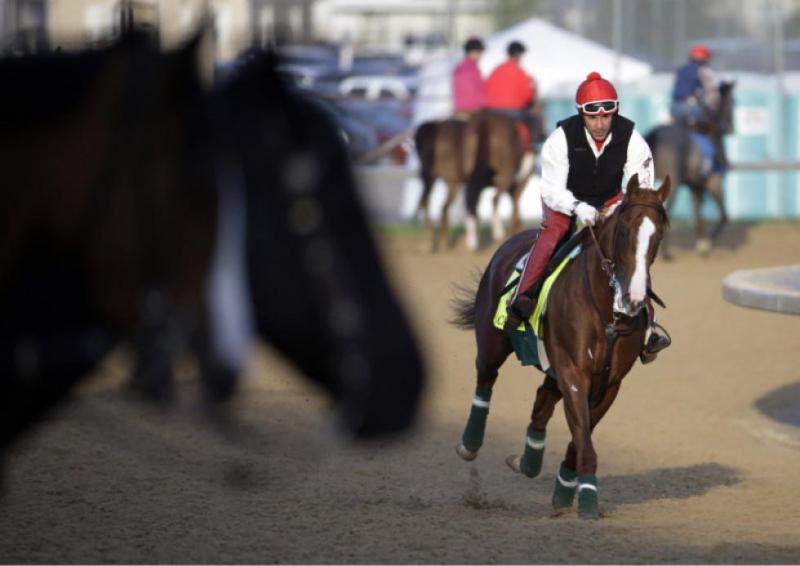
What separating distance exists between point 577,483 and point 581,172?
4.61 feet

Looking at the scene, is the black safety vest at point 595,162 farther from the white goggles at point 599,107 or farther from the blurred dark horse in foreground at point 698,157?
the blurred dark horse in foreground at point 698,157

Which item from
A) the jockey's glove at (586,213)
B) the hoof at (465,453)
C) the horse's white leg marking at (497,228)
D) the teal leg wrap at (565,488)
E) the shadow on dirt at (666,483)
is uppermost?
the jockey's glove at (586,213)

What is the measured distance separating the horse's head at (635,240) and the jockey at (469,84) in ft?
38.4

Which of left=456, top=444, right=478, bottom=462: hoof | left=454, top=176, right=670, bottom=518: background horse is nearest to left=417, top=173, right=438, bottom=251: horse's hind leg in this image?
left=456, top=444, right=478, bottom=462: hoof

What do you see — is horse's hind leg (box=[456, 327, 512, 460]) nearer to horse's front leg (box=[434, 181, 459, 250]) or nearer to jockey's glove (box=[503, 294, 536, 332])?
jockey's glove (box=[503, 294, 536, 332])

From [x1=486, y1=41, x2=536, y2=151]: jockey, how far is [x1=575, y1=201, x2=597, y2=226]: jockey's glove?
38.4ft

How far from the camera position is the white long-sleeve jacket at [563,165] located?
644 cm

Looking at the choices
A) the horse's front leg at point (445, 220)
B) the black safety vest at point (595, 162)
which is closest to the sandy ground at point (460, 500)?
the black safety vest at point (595, 162)

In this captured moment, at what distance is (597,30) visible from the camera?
2034cm

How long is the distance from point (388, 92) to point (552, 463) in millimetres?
17779

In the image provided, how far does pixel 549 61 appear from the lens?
21.8 metres

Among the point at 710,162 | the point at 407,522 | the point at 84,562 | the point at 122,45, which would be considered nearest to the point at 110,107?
the point at 122,45

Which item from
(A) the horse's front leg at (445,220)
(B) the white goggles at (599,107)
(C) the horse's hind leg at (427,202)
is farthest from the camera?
(C) the horse's hind leg at (427,202)

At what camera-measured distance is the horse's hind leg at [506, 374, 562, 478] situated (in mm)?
6879
